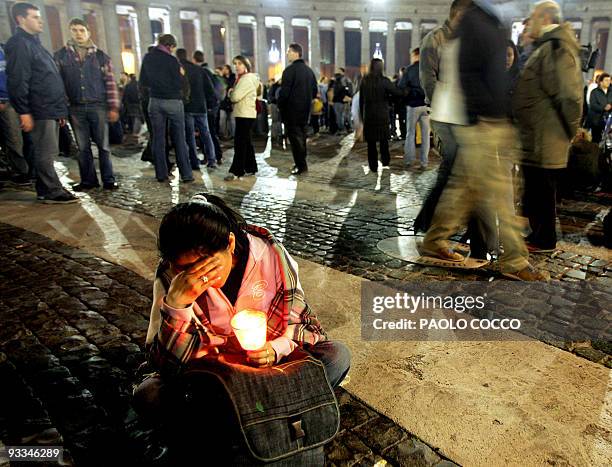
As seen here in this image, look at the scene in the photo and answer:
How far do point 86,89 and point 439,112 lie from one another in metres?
5.05

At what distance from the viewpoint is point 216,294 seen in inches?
74.5

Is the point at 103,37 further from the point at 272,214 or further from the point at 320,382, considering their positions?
the point at 320,382

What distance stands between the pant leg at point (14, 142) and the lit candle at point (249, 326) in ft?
25.8

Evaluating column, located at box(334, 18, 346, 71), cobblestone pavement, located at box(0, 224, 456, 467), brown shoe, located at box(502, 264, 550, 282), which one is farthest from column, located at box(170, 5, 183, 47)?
brown shoe, located at box(502, 264, 550, 282)

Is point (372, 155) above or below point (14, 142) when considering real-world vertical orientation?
below

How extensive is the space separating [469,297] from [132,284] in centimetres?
255

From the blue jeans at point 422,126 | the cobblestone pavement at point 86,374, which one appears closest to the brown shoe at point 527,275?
the cobblestone pavement at point 86,374

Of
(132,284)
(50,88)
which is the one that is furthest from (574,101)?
(50,88)

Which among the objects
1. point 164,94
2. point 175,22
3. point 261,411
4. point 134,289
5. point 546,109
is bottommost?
point 134,289

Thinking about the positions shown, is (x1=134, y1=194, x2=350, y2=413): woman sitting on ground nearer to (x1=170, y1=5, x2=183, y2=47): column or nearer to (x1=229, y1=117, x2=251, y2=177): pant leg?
(x1=229, y1=117, x2=251, y2=177): pant leg

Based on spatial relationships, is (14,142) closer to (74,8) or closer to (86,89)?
(86,89)

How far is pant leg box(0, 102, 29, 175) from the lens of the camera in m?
7.95

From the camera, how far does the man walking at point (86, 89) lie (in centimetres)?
677

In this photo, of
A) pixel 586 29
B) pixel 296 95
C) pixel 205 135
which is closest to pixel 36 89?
pixel 205 135
